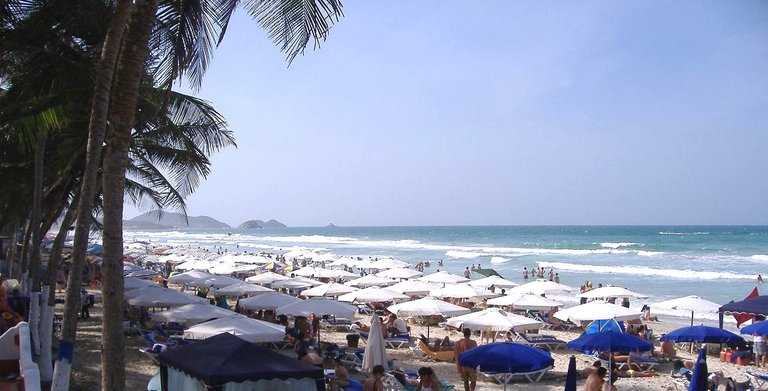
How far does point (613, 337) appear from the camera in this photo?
9922mm

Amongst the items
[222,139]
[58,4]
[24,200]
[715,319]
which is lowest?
[715,319]

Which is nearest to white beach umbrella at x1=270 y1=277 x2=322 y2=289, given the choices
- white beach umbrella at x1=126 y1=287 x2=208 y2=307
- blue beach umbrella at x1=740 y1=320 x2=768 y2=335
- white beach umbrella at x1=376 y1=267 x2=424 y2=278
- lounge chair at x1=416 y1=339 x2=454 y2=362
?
white beach umbrella at x1=376 y1=267 x2=424 y2=278

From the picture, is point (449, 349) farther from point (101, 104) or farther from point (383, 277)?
point (383, 277)

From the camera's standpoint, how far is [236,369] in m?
6.18

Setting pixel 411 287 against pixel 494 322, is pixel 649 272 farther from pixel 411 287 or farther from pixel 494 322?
pixel 494 322

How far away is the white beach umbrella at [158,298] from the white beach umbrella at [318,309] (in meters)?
2.11

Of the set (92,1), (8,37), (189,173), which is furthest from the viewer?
(189,173)

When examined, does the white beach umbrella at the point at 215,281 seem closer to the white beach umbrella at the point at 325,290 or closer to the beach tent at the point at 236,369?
the white beach umbrella at the point at 325,290

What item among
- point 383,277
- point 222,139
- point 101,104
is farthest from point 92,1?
point 383,277

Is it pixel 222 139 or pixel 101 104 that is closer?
pixel 101 104

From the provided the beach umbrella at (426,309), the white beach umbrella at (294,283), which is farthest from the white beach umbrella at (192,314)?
the white beach umbrella at (294,283)

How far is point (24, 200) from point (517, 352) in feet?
39.3

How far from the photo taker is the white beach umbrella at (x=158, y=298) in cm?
1418

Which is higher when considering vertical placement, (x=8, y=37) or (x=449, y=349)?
(x=8, y=37)
